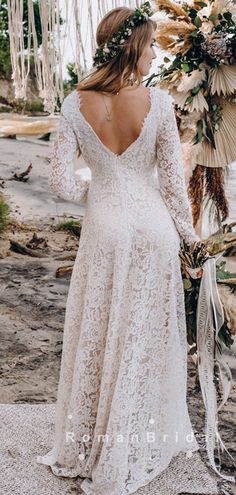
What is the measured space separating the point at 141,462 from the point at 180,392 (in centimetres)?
27

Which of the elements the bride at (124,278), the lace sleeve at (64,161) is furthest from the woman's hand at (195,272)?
the lace sleeve at (64,161)

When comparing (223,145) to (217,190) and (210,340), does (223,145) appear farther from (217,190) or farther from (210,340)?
(210,340)

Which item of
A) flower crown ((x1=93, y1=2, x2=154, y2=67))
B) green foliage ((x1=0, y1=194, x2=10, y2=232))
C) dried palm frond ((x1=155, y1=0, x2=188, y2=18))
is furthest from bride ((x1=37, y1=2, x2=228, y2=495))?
green foliage ((x1=0, y1=194, x2=10, y2=232))

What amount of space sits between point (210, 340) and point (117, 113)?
841mm

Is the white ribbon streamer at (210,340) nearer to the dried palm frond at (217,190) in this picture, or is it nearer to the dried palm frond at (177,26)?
the dried palm frond at (217,190)

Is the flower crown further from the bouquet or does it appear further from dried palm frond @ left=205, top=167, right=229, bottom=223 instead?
dried palm frond @ left=205, top=167, right=229, bottom=223

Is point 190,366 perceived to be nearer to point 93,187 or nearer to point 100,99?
point 93,187

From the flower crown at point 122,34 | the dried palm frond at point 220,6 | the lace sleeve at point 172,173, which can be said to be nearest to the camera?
the flower crown at point 122,34

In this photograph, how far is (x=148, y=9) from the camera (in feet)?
6.89

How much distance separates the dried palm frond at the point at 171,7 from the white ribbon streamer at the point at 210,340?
1.15 m

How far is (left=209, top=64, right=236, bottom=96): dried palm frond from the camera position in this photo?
9.71 ft

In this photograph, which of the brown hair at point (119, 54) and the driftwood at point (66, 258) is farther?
the driftwood at point (66, 258)

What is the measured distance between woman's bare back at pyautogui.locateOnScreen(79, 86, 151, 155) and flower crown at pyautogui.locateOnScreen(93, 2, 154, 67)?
12cm

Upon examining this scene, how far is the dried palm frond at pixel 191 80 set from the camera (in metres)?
2.96
